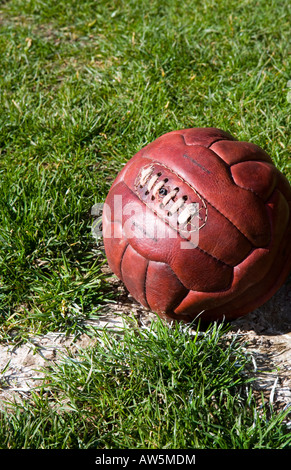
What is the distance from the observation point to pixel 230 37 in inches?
177

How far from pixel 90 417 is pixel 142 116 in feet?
7.46

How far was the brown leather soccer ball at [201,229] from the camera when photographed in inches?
93.5

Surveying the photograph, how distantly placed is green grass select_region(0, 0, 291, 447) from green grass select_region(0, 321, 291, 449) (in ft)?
0.07

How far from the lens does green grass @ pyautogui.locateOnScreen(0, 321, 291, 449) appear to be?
92.7 inches

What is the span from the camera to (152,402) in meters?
2.47

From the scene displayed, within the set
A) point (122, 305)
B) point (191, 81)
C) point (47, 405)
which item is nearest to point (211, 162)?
point (122, 305)

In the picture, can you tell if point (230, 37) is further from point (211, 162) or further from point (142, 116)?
point (211, 162)

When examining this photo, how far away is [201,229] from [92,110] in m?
1.96

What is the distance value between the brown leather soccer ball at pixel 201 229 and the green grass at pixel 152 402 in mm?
186

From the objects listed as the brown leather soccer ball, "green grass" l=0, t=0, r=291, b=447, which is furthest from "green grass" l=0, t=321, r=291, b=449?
the brown leather soccer ball

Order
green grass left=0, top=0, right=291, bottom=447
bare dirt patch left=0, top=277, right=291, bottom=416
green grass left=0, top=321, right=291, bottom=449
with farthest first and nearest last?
green grass left=0, top=0, right=291, bottom=447 → bare dirt patch left=0, top=277, right=291, bottom=416 → green grass left=0, top=321, right=291, bottom=449

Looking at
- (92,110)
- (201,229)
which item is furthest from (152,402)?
(92,110)


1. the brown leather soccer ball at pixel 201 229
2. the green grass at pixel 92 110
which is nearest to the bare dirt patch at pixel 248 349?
the green grass at pixel 92 110

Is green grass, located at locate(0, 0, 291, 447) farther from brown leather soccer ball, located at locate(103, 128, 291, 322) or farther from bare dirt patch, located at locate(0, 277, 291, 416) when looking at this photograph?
brown leather soccer ball, located at locate(103, 128, 291, 322)
